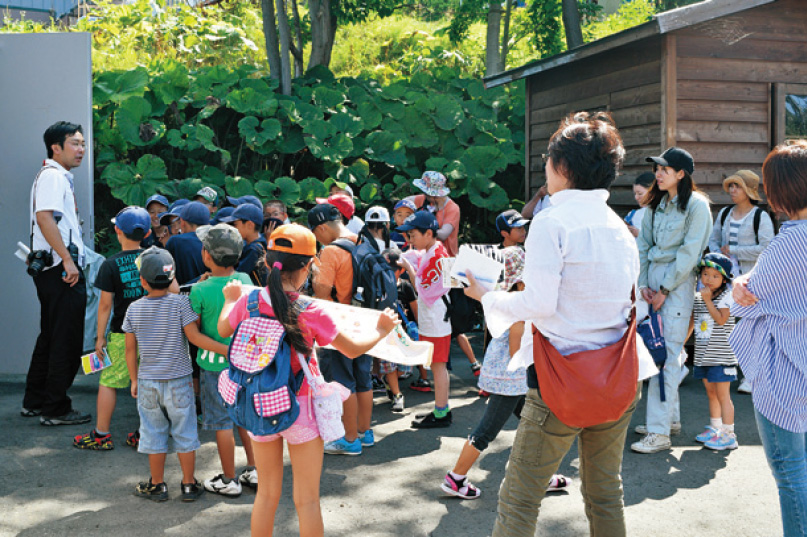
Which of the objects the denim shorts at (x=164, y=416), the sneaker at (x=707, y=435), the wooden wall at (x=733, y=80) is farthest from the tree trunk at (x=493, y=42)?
the denim shorts at (x=164, y=416)

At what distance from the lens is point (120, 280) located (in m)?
5.22

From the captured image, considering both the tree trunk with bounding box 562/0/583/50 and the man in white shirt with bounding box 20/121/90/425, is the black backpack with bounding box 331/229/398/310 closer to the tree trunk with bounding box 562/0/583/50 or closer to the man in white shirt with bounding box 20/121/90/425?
the man in white shirt with bounding box 20/121/90/425

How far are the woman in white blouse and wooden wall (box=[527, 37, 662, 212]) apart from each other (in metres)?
5.59

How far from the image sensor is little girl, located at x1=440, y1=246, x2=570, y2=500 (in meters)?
4.36

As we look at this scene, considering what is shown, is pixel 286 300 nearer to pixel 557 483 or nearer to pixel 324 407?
pixel 324 407

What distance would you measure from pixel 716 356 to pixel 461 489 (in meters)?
2.26

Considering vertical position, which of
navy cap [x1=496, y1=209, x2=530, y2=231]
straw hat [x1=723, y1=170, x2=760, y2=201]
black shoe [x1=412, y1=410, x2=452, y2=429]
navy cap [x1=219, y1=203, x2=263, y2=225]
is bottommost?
black shoe [x1=412, y1=410, x2=452, y2=429]

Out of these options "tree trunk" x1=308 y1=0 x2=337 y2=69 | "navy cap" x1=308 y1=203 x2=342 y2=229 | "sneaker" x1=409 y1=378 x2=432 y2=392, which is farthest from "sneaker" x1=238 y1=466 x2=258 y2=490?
"tree trunk" x1=308 y1=0 x2=337 y2=69

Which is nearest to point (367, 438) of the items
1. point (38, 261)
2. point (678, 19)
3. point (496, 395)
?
point (496, 395)

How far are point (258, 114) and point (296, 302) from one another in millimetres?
8021

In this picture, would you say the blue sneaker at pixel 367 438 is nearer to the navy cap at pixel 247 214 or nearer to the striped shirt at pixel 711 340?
the navy cap at pixel 247 214

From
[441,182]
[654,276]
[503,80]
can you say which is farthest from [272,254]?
[503,80]

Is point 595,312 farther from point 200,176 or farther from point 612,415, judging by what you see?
point 200,176

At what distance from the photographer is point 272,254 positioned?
3.26 metres
